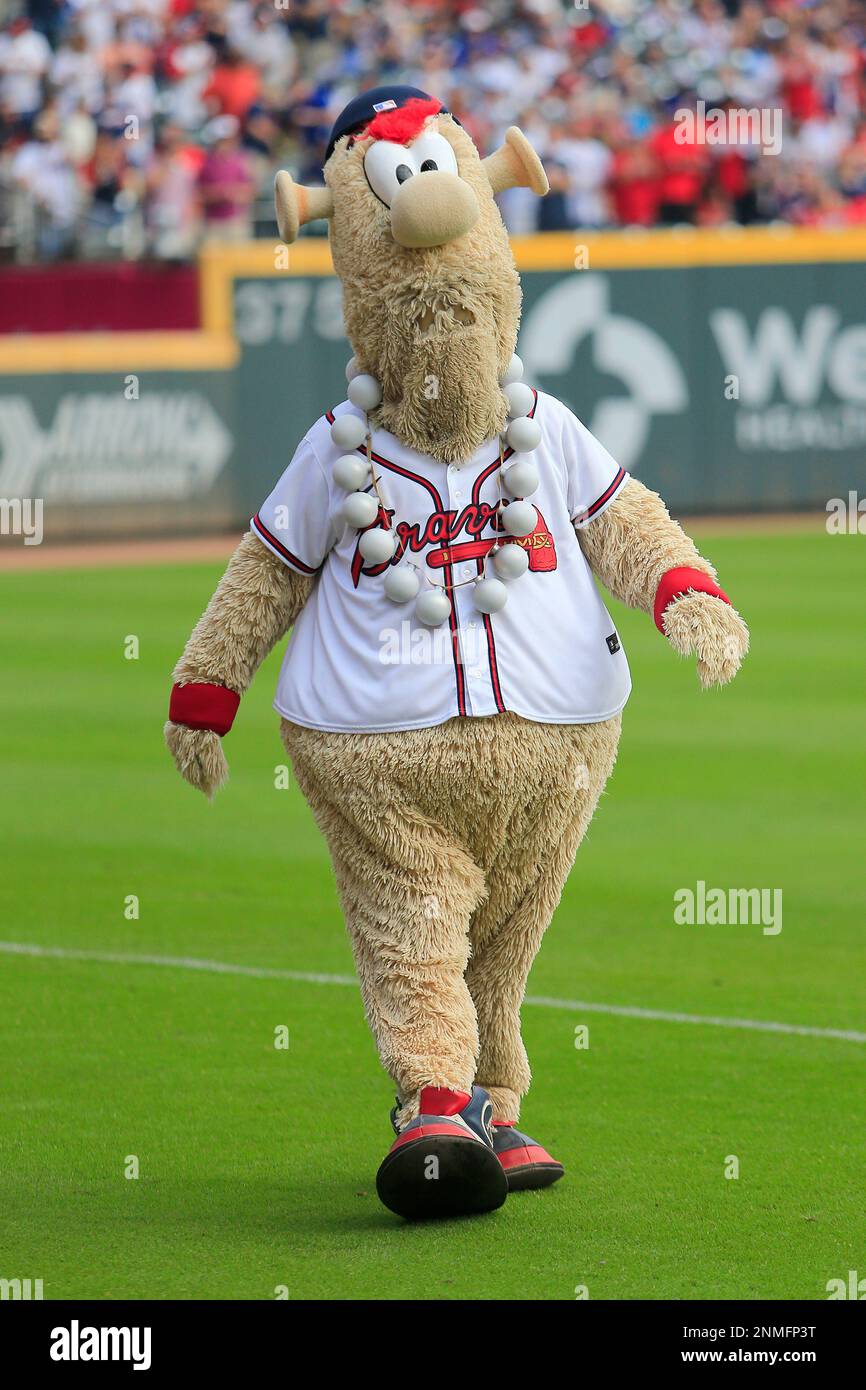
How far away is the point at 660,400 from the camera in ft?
62.7

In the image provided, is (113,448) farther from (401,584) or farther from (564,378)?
(401,584)

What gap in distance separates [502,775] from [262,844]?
412cm

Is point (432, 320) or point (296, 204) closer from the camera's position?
point (432, 320)

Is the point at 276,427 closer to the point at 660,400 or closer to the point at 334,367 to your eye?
the point at 334,367

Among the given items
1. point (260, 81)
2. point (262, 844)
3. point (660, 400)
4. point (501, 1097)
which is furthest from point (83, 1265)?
point (260, 81)

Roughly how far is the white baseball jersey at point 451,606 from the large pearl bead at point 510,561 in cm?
3

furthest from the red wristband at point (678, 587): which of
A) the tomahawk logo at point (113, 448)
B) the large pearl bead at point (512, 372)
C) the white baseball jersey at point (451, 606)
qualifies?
the tomahawk logo at point (113, 448)

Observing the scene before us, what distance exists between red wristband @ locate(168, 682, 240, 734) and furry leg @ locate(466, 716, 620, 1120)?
695 mm

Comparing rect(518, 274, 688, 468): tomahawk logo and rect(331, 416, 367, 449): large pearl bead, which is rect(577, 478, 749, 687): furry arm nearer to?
rect(331, 416, 367, 449): large pearl bead

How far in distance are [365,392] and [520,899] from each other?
118 cm

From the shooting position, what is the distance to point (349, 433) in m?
4.67

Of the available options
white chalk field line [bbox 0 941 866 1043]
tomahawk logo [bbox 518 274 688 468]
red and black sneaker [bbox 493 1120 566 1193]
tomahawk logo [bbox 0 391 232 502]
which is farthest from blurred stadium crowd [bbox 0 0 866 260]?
red and black sneaker [bbox 493 1120 566 1193]
